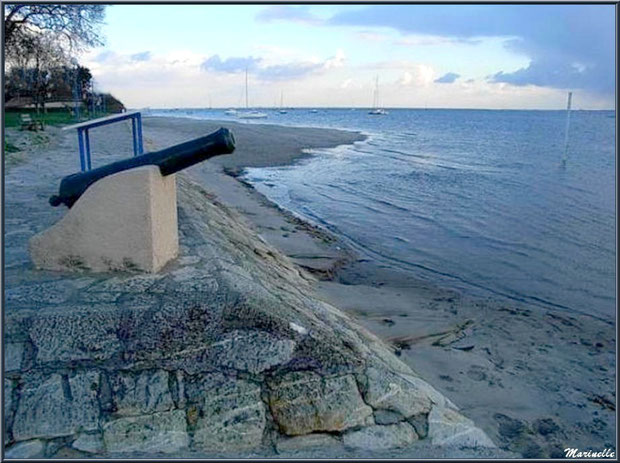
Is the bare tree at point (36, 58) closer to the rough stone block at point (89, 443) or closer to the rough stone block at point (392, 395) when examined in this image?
the rough stone block at point (89, 443)

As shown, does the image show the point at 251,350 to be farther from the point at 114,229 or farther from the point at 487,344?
the point at 487,344

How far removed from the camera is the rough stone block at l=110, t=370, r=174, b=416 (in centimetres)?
344

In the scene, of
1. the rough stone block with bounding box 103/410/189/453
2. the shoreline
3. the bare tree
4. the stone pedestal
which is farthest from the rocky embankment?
the bare tree

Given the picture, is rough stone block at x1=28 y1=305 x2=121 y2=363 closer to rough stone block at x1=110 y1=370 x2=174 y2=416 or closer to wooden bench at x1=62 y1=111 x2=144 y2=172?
rough stone block at x1=110 y1=370 x2=174 y2=416

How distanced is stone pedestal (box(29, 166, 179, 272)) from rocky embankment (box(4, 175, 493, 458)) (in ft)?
0.88

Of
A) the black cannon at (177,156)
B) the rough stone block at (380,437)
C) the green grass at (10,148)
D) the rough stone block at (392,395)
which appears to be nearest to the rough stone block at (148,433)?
the rough stone block at (380,437)

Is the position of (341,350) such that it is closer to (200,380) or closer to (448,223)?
(200,380)

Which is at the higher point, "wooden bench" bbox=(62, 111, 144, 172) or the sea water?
"wooden bench" bbox=(62, 111, 144, 172)

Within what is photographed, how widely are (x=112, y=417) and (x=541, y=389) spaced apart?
4.52m

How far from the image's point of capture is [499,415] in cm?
516

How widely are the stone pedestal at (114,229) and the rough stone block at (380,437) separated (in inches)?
78.8

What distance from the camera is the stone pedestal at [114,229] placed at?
4145mm

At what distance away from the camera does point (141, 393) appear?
3494mm

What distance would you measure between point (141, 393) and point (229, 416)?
585mm
